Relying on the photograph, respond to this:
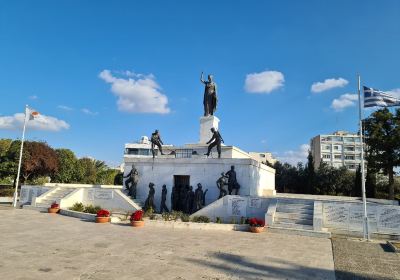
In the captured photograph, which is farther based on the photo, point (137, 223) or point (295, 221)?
point (295, 221)

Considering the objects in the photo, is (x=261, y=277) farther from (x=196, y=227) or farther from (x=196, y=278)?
(x=196, y=227)

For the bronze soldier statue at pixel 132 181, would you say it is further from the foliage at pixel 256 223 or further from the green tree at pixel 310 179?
the green tree at pixel 310 179

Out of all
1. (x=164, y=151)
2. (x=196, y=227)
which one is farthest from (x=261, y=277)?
(x=164, y=151)

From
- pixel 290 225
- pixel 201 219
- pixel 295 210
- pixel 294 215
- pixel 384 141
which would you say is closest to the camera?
pixel 290 225

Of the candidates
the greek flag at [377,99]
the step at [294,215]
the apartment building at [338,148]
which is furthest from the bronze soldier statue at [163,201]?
the apartment building at [338,148]

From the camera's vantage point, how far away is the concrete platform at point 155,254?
7843 millimetres

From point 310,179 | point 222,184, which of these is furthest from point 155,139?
point 310,179

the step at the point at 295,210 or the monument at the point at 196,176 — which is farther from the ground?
the monument at the point at 196,176

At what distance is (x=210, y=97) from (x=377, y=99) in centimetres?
1436

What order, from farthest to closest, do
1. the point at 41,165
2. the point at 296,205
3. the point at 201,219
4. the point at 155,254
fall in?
the point at 41,165 < the point at 296,205 < the point at 201,219 < the point at 155,254

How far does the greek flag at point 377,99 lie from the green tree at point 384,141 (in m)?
19.6

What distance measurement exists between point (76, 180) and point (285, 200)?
38018 mm

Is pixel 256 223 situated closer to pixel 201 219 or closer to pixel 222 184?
pixel 201 219

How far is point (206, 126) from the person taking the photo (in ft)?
89.6
